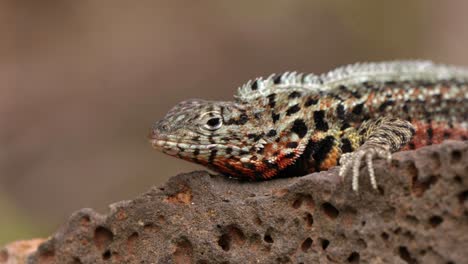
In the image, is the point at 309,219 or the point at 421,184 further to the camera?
the point at 309,219

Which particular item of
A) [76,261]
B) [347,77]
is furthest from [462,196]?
[76,261]

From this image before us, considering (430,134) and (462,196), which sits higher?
(430,134)

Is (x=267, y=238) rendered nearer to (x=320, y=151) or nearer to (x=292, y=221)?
(x=292, y=221)

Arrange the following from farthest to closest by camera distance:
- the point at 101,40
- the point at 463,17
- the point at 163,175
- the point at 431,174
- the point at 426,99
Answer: the point at 463,17 → the point at 101,40 → the point at 163,175 → the point at 426,99 → the point at 431,174

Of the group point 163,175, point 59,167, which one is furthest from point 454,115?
point 59,167

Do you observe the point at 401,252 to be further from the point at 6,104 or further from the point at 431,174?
the point at 6,104

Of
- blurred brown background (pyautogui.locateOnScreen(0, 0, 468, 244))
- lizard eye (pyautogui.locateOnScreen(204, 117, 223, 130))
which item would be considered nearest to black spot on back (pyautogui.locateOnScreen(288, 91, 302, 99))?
lizard eye (pyautogui.locateOnScreen(204, 117, 223, 130))

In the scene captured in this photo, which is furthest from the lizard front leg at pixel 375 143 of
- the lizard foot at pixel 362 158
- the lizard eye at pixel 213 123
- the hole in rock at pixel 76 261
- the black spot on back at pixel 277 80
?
the hole in rock at pixel 76 261
